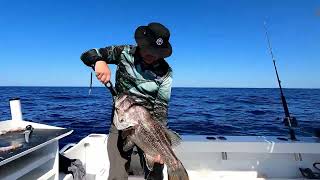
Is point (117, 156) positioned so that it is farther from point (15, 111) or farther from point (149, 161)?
point (15, 111)

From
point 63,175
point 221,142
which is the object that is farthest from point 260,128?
point 63,175

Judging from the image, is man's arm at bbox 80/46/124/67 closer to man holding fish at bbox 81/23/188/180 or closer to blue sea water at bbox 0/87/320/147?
man holding fish at bbox 81/23/188/180

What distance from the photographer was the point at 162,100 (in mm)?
3098

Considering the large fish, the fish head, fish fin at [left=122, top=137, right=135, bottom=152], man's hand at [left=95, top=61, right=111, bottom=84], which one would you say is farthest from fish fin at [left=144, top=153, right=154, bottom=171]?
man's hand at [left=95, top=61, right=111, bottom=84]

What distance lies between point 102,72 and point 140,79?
0.44 m

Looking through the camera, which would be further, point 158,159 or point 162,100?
point 162,100

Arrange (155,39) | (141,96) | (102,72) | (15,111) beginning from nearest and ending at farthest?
1. (102,72)
2. (155,39)
3. (141,96)
4. (15,111)

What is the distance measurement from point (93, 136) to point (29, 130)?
240cm

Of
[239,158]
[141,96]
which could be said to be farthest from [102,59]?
[239,158]

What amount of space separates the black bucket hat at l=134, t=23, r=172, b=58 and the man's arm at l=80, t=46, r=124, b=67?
28 centimetres

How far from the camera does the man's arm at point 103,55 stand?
2850 millimetres

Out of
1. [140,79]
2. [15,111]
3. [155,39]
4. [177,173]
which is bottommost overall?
[177,173]

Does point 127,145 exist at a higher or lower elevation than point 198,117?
higher

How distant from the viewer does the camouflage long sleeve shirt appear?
3.01 meters
